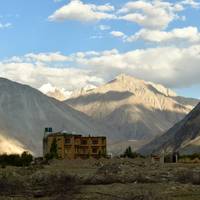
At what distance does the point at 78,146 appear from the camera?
117812mm

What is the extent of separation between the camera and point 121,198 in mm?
26219

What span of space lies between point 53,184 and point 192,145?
150524 mm

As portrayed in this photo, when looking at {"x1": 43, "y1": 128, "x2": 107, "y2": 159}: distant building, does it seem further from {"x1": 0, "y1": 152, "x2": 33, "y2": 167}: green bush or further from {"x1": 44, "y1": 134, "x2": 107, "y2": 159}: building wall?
{"x1": 0, "y1": 152, "x2": 33, "y2": 167}: green bush

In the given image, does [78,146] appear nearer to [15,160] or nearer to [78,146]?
[78,146]

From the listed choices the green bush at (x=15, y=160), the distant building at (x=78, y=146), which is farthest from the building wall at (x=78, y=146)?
the green bush at (x=15, y=160)

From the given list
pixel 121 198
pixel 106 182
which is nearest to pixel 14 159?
pixel 106 182

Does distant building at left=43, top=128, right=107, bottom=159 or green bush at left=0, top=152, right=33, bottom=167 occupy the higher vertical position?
distant building at left=43, top=128, right=107, bottom=159

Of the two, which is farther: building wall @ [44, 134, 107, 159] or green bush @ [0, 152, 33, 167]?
building wall @ [44, 134, 107, 159]

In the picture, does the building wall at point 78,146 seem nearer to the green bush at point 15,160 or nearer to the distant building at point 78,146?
the distant building at point 78,146

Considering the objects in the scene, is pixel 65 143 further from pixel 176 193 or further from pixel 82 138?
pixel 176 193

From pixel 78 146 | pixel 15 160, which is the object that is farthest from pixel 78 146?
pixel 15 160

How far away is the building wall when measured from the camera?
11612 centimetres

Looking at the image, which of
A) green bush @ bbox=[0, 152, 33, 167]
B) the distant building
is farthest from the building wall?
green bush @ bbox=[0, 152, 33, 167]

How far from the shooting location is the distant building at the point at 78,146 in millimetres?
116125
